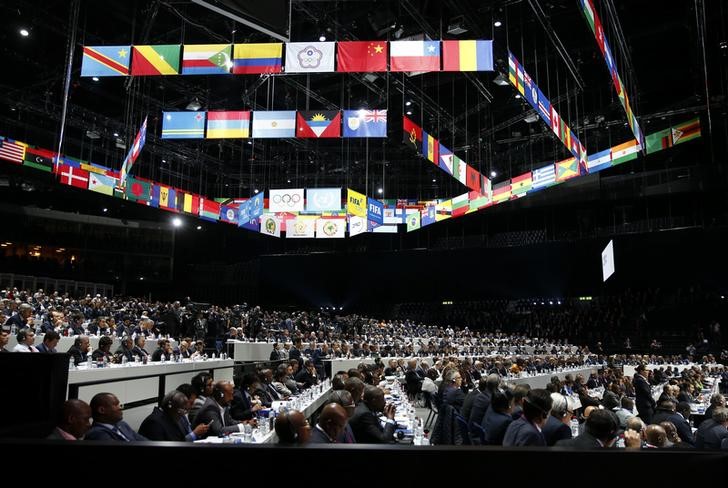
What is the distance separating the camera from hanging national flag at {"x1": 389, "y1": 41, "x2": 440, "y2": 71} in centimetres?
850

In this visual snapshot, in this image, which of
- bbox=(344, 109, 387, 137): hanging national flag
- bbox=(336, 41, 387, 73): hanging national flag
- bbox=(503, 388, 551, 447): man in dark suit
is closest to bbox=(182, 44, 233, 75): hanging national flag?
bbox=(336, 41, 387, 73): hanging national flag

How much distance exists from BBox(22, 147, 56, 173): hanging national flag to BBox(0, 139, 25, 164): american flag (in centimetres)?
20

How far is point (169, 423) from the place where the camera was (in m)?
4.32

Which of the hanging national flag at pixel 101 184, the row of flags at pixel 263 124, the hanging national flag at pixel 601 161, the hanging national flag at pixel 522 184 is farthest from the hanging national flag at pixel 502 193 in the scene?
the hanging national flag at pixel 101 184

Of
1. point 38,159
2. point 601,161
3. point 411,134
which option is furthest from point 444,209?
point 38,159

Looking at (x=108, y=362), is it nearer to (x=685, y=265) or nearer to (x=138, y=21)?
(x=138, y=21)

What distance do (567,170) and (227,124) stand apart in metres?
7.18

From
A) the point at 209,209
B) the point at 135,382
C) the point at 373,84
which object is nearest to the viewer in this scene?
the point at 135,382

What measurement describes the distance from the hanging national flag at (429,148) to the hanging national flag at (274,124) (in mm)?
2489

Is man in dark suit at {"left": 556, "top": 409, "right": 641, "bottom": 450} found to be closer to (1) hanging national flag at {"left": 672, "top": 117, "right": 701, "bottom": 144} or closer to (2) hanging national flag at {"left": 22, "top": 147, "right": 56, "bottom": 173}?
(1) hanging national flag at {"left": 672, "top": 117, "right": 701, "bottom": 144}

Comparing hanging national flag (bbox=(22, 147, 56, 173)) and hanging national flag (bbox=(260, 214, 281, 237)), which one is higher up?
hanging national flag (bbox=(22, 147, 56, 173))

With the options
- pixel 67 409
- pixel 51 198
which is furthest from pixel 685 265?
pixel 51 198

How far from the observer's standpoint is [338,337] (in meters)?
17.4

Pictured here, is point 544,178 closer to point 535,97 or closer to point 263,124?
point 535,97
